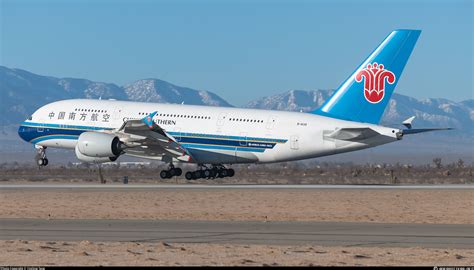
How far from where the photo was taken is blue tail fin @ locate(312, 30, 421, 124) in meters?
Result: 64.9

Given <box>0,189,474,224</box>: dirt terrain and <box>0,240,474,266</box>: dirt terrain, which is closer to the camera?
<box>0,240,474,266</box>: dirt terrain

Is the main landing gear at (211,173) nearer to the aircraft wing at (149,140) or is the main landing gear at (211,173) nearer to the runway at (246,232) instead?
the aircraft wing at (149,140)

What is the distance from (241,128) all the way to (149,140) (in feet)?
20.4

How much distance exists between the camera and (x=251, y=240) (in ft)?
106

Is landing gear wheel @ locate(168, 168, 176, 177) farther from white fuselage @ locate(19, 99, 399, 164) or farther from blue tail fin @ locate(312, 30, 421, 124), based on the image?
blue tail fin @ locate(312, 30, 421, 124)

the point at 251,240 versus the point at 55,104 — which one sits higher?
the point at 55,104

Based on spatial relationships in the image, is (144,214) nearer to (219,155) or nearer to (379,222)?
(379,222)

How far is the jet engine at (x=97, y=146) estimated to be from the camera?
215ft

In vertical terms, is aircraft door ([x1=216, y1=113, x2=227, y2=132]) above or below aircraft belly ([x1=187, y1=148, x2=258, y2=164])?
above

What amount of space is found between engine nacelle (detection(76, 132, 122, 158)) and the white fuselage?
2.50m

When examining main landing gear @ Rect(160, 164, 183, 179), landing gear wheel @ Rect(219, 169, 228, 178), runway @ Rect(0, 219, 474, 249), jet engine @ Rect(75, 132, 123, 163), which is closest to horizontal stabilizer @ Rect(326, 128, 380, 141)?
landing gear wheel @ Rect(219, 169, 228, 178)

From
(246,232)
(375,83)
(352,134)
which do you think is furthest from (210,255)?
(375,83)

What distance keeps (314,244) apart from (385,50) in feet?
117

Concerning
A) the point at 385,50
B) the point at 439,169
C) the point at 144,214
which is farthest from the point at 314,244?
the point at 439,169
